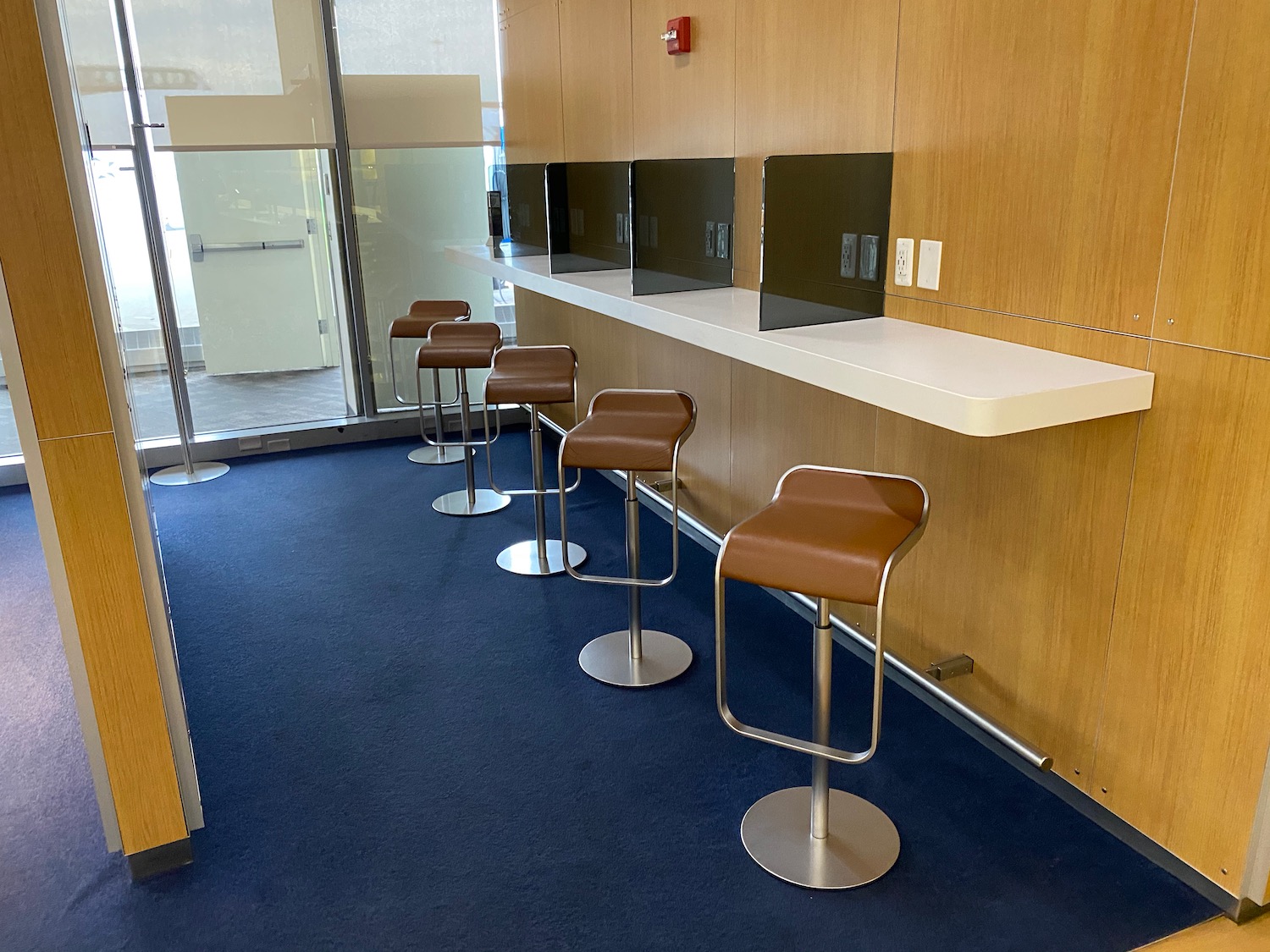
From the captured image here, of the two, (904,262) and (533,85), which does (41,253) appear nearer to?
(904,262)

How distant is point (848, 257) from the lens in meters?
2.51

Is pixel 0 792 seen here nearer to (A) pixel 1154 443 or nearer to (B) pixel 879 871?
(B) pixel 879 871

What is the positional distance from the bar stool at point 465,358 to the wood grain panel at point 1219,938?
2.87 m

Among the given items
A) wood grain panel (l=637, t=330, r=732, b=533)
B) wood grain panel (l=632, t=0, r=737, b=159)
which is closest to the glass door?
wood grain panel (l=632, t=0, r=737, b=159)

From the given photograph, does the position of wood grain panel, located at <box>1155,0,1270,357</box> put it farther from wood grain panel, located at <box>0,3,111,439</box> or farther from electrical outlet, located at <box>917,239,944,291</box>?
wood grain panel, located at <box>0,3,111,439</box>

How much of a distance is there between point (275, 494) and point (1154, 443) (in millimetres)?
3818

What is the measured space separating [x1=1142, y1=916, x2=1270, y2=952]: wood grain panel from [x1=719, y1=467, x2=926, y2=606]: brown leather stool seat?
90 cm

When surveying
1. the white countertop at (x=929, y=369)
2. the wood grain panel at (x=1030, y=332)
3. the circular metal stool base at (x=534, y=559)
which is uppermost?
the wood grain panel at (x=1030, y=332)

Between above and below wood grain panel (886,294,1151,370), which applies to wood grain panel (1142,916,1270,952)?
below

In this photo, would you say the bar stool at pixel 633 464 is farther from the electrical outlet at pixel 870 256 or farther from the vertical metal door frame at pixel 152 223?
the vertical metal door frame at pixel 152 223

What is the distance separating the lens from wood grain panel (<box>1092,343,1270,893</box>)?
5.54 feet

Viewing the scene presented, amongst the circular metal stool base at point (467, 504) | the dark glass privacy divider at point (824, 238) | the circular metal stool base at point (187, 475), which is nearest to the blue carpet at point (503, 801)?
the circular metal stool base at point (467, 504)

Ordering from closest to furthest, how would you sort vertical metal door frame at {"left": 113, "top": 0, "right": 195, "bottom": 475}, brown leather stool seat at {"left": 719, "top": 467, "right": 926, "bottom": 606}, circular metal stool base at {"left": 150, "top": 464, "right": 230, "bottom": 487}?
brown leather stool seat at {"left": 719, "top": 467, "right": 926, "bottom": 606}, vertical metal door frame at {"left": 113, "top": 0, "right": 195, "bottom": 475}, circular metal stool base at {"left": 150, "top": 464, "right": 230, "bottom": 487}

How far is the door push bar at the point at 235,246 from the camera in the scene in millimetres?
4799
